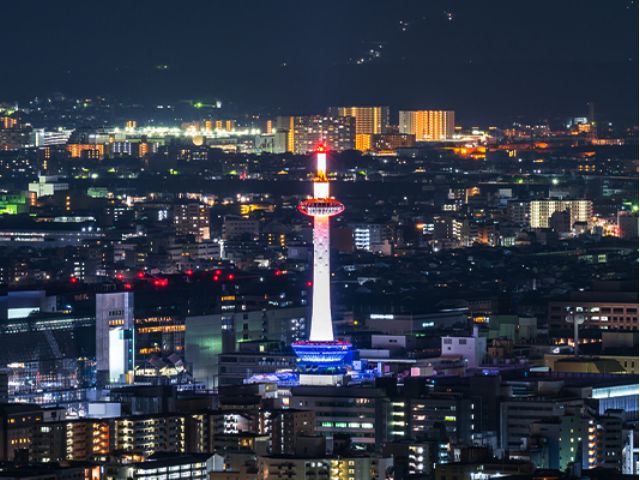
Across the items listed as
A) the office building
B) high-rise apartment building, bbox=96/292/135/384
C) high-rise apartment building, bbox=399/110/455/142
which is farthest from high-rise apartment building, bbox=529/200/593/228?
high-rise apartment building, bbox=96/292/135/384

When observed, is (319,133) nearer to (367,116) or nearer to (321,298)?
(367,116)

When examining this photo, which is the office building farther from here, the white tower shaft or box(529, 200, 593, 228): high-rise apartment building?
box(529, 200, 593, 228): high-rise apartment building

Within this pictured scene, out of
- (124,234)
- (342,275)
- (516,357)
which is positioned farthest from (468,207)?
(516,357)

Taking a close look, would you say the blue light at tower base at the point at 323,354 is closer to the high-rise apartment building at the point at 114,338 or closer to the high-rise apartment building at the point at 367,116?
the high-rise apartment building at the point at 114,338

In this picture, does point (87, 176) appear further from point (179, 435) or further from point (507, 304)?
point (179, 435)

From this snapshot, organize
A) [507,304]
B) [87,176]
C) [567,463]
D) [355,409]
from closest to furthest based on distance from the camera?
[567,463] → [355,409] → [507,304] → [87,176]

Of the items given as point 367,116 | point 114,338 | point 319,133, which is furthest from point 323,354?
point 367,116
